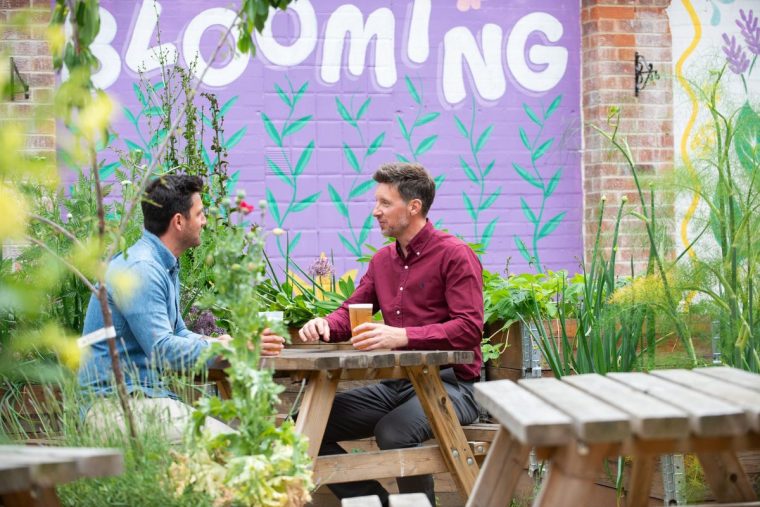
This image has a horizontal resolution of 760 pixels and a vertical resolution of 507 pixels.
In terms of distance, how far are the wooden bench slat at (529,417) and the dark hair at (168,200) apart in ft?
5.58

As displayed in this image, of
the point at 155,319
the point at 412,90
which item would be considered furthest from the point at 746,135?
the point at 412,90

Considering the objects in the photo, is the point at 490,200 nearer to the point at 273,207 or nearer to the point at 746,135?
the point at 273,207

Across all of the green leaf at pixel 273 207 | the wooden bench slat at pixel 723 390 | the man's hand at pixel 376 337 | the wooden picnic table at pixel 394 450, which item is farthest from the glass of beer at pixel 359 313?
the green leaf at pixel 273 207

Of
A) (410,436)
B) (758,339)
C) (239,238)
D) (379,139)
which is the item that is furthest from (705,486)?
(379,139)

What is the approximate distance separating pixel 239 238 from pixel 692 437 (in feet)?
3.98

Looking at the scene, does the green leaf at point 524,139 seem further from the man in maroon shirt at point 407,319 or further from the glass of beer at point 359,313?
the glass of beer at point 359,313

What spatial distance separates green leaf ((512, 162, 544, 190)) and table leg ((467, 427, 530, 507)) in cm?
427

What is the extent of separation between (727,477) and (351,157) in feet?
13.2

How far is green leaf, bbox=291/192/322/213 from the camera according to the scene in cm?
630

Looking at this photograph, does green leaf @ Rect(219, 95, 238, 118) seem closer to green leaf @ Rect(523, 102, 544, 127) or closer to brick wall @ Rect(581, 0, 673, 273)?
green leaf @ Rect(523, 102, 544, 127)

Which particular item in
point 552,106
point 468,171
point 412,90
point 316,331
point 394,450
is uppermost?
point 412,90

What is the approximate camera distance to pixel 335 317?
4082mm

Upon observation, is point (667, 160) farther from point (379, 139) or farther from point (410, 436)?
point (410, 436)

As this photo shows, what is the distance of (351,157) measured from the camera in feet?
20.9
